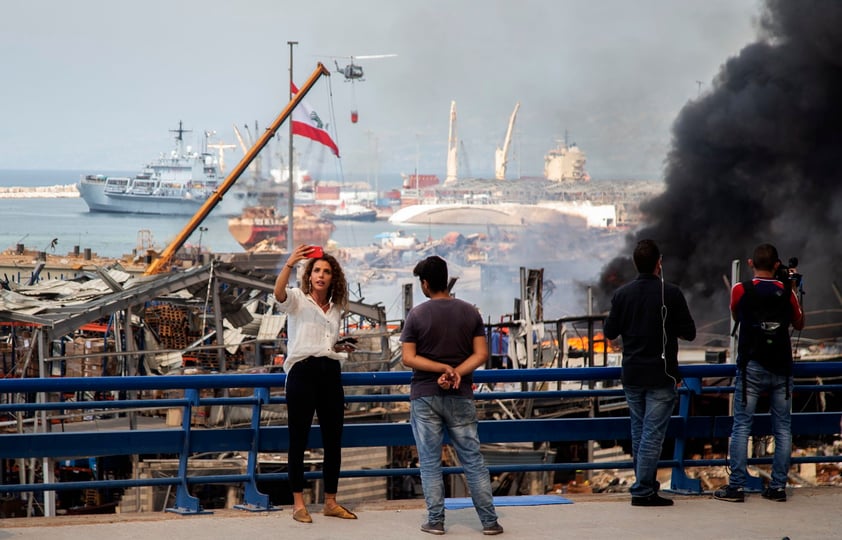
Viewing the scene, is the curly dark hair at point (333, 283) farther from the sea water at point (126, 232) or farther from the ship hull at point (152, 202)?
the ship hull at point (152, 202)

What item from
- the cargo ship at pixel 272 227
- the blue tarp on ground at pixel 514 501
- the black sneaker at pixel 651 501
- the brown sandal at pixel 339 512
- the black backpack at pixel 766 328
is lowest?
the blue tarp on ground at pixel 514 501

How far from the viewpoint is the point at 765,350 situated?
22.1ft

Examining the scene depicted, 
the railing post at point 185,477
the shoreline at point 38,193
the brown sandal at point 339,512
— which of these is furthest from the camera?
the shoreline at point 38,193

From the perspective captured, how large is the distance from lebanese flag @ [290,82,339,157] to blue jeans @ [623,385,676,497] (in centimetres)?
3873

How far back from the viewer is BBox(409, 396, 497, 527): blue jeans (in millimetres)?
5855

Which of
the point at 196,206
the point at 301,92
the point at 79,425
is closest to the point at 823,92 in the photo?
the point at 301,92

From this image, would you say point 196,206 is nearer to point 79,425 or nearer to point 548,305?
point 548,305

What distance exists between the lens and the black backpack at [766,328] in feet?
22.0

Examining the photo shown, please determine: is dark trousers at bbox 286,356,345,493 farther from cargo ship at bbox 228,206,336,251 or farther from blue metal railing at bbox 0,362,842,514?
cargo ship at bbox 228,206,336,251

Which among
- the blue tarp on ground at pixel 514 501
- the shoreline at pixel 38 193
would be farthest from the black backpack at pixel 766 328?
the shoreline at pixel 38 193

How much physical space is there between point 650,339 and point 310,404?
82.8 inches

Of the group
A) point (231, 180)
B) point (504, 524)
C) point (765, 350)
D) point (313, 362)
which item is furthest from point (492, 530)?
point (231, 180)

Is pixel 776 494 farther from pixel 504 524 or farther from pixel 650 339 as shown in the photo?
pixel 504 524

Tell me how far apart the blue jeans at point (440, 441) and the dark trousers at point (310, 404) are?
49 centimetres
